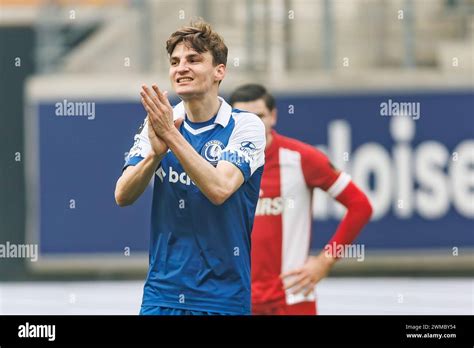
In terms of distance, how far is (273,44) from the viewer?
17.4 metres

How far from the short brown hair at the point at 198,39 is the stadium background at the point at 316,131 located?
9.90 metres

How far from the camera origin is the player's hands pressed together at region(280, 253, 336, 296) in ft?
25.3

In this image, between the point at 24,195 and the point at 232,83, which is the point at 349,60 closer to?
the point at 232,83

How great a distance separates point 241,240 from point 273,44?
1166cm

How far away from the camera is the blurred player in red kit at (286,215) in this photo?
25.7ft

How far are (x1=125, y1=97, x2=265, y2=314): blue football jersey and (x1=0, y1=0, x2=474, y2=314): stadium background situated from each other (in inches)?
383

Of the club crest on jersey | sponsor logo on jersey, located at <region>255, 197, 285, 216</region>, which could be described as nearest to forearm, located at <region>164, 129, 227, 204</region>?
the club crest on jersey

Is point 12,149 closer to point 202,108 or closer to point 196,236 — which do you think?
point 202,108

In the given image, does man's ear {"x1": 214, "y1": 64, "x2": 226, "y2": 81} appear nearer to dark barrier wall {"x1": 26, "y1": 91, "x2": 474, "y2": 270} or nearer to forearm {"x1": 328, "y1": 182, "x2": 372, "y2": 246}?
forearm {"x1": 328, "y1": 182, "x2": 372, "y2": 246}

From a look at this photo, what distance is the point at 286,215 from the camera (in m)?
8.11

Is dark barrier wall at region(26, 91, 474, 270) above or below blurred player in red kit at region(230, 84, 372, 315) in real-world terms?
above
